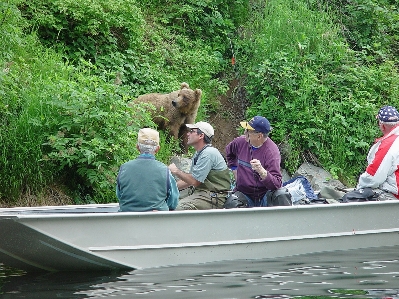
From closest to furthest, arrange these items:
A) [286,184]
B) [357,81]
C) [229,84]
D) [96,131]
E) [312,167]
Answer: [286,184], [96,131], [312,167], [357,81], [229,84]

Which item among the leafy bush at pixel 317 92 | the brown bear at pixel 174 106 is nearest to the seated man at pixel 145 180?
the brown bear at pixel 174 106

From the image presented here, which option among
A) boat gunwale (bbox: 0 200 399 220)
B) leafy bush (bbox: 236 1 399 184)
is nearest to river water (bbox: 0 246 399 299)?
boat gunwale (bbox: 0 200 399 220)

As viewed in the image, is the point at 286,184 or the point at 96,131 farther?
the point at 96,131

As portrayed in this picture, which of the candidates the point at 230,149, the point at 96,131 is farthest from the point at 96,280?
the point at 96,131

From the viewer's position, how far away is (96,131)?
33.0ft

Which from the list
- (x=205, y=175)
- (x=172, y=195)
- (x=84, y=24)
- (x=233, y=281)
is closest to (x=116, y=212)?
(x=172, y=195)

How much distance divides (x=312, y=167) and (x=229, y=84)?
3.18 meters

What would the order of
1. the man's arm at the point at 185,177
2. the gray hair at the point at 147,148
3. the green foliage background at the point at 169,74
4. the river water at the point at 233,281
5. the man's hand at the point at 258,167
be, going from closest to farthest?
the river water at the point at 233,281, the gray hair at the point at 147,148, the man's hand at the point at 258,167, the man's arm at the point at 185,177, the green foliage background at the point at 169,74

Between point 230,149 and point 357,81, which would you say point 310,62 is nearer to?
point 357,81

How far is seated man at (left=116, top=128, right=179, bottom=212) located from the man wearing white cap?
70 cm

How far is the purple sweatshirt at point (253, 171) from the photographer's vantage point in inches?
324

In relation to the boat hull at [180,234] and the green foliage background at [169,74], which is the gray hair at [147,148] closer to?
the boat hull at [180,234]

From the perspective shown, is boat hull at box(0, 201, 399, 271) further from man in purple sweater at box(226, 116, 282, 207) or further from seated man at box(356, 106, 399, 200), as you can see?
man in purple sweater at box(226, 116, 282, 207)

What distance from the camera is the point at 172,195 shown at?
7.58 meters
